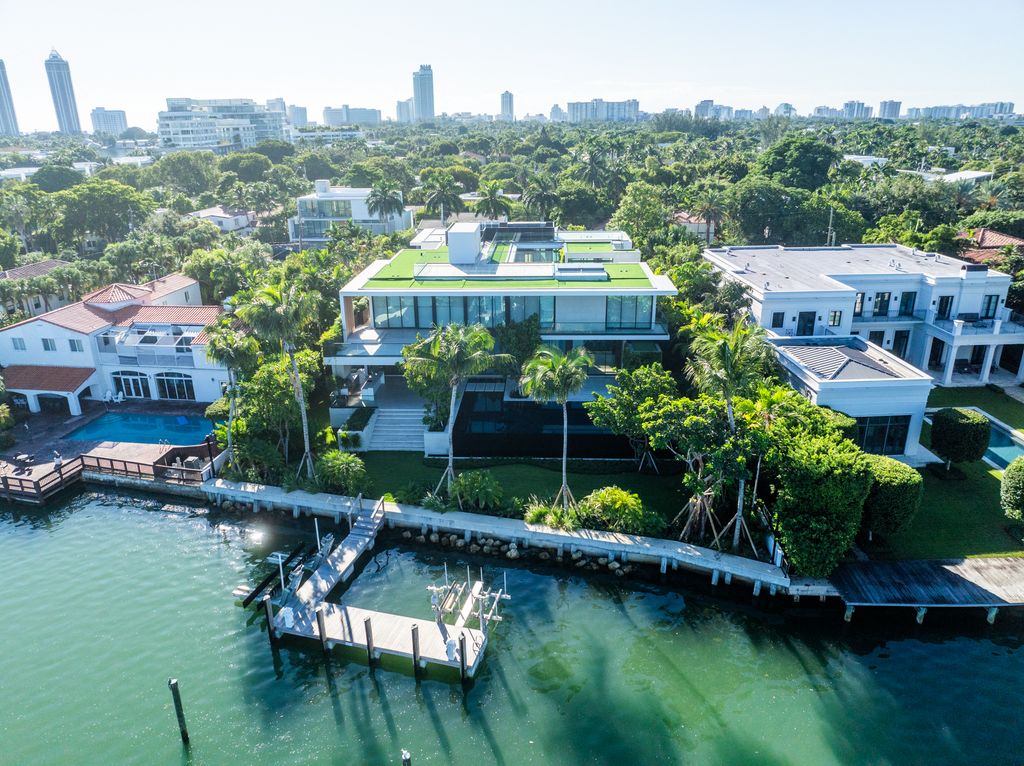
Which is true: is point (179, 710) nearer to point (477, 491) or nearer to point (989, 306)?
point (477, 491)

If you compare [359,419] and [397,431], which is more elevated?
[359,419]

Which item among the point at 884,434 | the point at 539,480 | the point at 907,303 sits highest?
the point at 907,303

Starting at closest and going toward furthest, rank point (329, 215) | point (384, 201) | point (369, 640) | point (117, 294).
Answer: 1. point (369, 640)
2. point (117, 294)
3. point (384, 201)
4. point (329, 215)

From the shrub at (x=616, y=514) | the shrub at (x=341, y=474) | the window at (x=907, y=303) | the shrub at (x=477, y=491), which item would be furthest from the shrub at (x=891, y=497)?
the window at (x=907, y=303)

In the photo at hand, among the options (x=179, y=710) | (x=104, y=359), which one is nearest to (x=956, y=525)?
(x=179, y=710)

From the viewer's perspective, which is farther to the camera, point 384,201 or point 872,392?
point 384,201

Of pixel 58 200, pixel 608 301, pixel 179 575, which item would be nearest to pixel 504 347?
pixel 608 301
